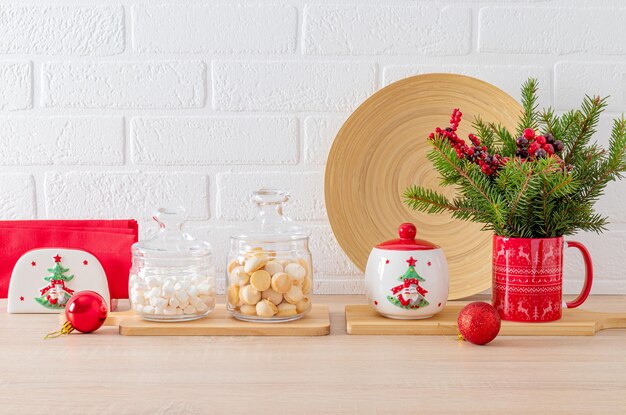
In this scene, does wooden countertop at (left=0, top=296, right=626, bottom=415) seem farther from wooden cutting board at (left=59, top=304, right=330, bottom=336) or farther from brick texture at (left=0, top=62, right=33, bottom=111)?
brick texture at (left=0, top=62, right=33, bottom=111)

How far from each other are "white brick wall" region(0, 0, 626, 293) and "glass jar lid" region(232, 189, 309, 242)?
199 millimetres

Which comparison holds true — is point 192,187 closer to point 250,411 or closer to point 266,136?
point 266,136

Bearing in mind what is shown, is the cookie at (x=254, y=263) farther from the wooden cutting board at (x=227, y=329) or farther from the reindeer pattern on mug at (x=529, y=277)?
the reindeer pattern on mug at (x=529, y=277)

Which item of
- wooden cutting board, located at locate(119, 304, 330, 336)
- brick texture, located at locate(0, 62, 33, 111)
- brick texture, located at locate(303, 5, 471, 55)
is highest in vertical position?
brick texture, located at locate(303, 5, 471, 55)

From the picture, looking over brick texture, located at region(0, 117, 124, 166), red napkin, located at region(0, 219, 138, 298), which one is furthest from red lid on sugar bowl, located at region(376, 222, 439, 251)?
brick texture, located at region(0, 117, 124, 166)

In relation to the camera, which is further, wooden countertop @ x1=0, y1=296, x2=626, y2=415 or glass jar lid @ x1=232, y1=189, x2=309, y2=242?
glass jar lid @ x1=232, y1=189, x2=309, y2=242

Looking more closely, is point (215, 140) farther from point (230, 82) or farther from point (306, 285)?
point (306, 285)

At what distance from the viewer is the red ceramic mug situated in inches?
41.4

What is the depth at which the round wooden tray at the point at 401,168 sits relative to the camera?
4.25 feet

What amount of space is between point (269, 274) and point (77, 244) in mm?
351

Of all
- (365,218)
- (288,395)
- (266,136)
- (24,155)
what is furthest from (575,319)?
(24,155)

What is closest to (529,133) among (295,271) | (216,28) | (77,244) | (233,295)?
(295,271)

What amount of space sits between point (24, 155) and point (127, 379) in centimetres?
67

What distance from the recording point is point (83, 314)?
104 cm
